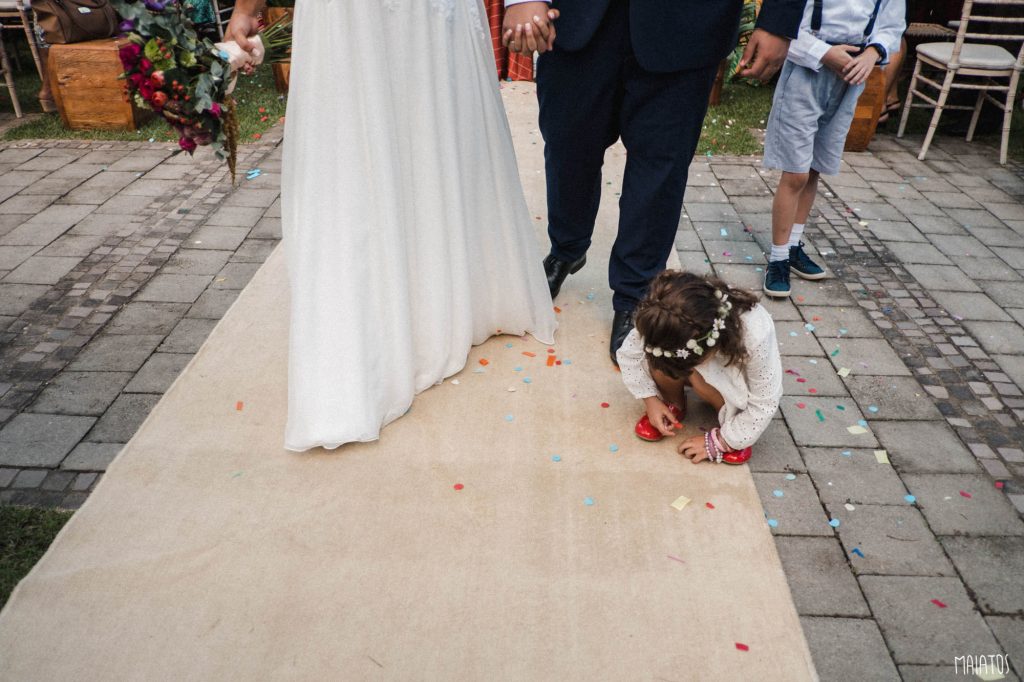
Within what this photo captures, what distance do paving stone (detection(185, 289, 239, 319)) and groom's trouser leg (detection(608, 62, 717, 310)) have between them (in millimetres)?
1730

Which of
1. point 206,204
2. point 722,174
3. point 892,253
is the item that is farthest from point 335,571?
point 722,174

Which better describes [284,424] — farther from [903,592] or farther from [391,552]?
[903,592]

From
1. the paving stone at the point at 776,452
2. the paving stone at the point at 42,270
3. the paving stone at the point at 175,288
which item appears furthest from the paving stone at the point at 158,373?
the paving stone at the point at 776,452

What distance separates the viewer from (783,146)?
10.9ft

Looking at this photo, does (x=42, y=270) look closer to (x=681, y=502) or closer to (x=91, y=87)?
(x=91, y=87)

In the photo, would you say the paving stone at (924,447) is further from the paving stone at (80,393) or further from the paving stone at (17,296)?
the paving stone at (17,296)

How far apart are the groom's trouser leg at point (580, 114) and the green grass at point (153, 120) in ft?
9.98

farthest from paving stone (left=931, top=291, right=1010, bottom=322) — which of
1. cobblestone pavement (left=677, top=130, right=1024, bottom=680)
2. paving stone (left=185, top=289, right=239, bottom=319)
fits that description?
paving stone (left=185, top=289, right=239, bottom=319)

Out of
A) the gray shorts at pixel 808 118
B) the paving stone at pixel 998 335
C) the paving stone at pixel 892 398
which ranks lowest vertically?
the paving stone at pixel 892 398

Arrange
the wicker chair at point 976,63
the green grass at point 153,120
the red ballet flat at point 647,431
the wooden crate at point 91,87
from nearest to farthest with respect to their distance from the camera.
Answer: the red ballet flat at point 647,431 → the wicker chair at point 976,63 → the wooden crate at point 91,87 → the green grass at point 153,120

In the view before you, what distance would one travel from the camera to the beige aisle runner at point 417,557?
5.95 feet

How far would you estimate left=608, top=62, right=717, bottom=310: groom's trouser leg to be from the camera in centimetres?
262

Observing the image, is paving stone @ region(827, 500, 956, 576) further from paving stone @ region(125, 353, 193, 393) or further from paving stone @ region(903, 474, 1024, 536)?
paving stone @ region(125, 353, 193, 393)

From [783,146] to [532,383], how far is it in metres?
1.60
